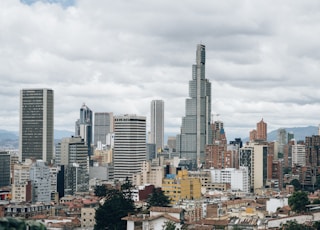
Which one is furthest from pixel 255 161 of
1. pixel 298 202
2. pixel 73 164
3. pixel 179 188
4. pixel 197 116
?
pixel 197 116

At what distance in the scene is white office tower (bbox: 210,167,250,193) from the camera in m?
92.6

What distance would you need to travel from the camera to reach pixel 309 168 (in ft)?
343

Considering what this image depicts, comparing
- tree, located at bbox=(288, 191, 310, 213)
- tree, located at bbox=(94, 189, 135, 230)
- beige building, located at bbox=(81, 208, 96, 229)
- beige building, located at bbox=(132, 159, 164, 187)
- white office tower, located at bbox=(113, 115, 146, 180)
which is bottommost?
beige building, located at bbox=(81, 208, 96, 229)

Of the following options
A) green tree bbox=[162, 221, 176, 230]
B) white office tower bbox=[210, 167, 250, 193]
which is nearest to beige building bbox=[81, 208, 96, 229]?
green tree bbox=[162, 221, 176, 230]

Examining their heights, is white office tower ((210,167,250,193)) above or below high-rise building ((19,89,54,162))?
below

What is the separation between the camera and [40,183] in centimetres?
7394

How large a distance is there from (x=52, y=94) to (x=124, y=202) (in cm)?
8714

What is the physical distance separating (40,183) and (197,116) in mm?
101734

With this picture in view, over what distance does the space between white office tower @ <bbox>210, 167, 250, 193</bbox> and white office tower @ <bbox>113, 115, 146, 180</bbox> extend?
780 inches

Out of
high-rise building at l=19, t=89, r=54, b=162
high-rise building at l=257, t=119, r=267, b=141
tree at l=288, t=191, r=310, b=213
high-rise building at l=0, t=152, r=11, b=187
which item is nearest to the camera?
tree at l=288, t=191, r=310, b=213

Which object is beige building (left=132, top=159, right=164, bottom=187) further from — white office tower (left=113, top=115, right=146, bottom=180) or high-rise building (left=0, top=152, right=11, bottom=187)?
high-rise building (left=0, top=152, right=11, bottom=187)

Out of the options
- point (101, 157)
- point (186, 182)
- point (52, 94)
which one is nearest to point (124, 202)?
point (186, 182)

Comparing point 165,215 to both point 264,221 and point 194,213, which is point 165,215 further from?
point 194,213

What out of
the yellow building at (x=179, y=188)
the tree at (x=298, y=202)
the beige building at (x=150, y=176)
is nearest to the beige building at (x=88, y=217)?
the yellow building at (x=179, y=188)
